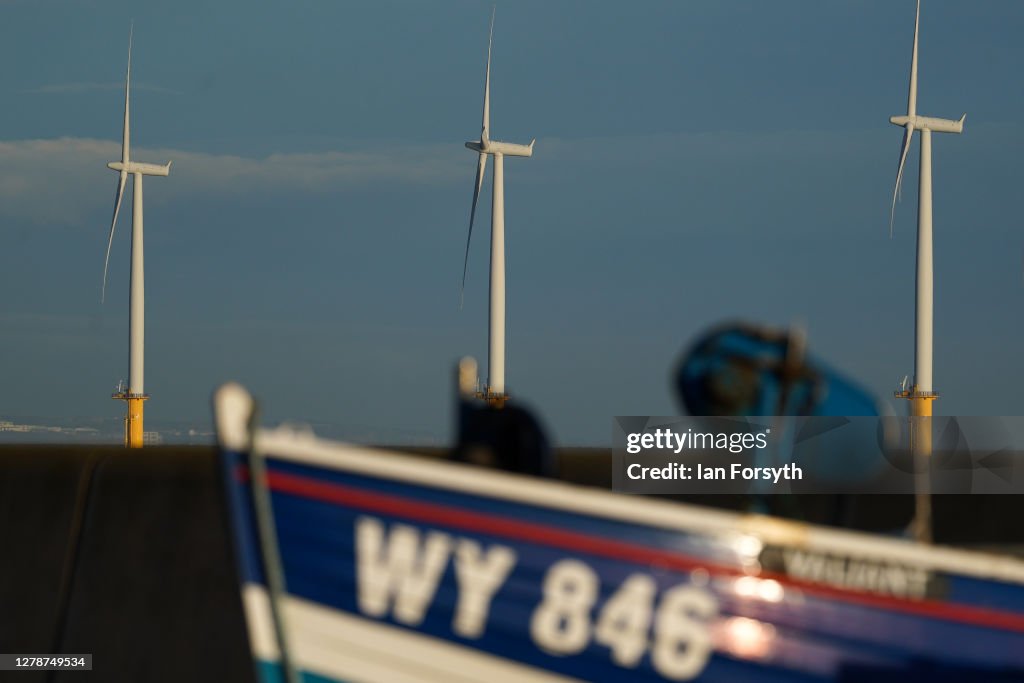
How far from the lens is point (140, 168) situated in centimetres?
6756

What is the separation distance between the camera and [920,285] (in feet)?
174

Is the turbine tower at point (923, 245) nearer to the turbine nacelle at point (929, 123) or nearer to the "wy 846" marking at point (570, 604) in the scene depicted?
the turbine nacelle at point (929, 123)

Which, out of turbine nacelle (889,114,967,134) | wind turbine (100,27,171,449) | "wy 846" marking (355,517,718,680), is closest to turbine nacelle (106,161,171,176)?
wind turbine (100,27,171,449)

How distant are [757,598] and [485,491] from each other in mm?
1743

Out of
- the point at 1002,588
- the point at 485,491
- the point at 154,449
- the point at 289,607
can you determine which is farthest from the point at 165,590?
the point at 1002,588

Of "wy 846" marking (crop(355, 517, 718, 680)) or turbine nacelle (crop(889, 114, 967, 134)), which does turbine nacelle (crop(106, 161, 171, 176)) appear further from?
"wy 846" marking (crop(355, 517, 718, 680))

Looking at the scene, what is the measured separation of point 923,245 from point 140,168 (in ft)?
111

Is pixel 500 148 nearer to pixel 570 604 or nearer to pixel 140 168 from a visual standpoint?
pixel 140 168

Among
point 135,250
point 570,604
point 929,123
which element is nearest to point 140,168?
point 135,250

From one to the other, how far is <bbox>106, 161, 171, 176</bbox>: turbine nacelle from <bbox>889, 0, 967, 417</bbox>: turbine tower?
3111 cm

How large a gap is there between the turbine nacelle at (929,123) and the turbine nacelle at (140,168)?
31087 mm

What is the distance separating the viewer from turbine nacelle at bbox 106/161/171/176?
6731 cm

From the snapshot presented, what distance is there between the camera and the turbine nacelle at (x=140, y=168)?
221 ft

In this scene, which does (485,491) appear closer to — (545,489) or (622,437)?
(545,489)
